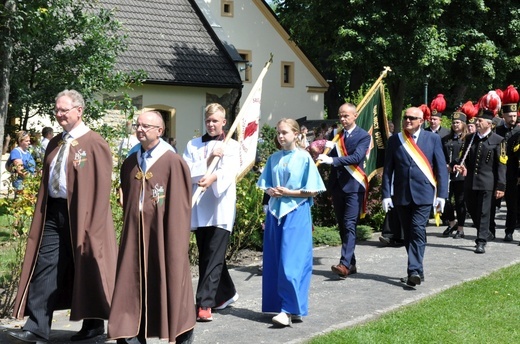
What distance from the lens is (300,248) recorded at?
340 inches

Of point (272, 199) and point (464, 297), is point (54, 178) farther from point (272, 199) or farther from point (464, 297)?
point (464, 297)

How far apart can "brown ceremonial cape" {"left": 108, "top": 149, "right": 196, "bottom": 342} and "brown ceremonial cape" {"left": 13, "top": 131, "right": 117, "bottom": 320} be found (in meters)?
0.46

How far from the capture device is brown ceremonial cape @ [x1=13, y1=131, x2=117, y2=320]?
766 cm

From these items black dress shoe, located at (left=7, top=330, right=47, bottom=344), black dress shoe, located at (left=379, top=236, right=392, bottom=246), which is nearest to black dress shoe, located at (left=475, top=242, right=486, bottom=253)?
black dress shoe, located at (left=379, top=236, right=392, bottom=246)

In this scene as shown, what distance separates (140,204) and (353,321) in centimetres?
241

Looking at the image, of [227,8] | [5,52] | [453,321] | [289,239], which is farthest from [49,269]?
[227,8]

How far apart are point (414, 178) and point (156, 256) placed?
4.12 meters

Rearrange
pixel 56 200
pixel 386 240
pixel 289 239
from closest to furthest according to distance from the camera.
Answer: pixel 56 200
pixel 289 239
pixel 386 240

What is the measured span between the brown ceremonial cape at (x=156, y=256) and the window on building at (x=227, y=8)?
107 feet

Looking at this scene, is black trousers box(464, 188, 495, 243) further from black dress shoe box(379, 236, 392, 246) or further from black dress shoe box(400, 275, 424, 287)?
black dress shoe box(400, 275, 424, 287)

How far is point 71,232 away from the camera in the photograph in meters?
7.67

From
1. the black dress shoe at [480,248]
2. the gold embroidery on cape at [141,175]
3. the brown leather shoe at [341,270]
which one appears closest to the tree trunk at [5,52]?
the brown leather shoe at [341,270]

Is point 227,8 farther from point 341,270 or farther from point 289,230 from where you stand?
point 289,230

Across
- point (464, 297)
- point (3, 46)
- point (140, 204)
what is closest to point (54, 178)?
point (140, 204)
